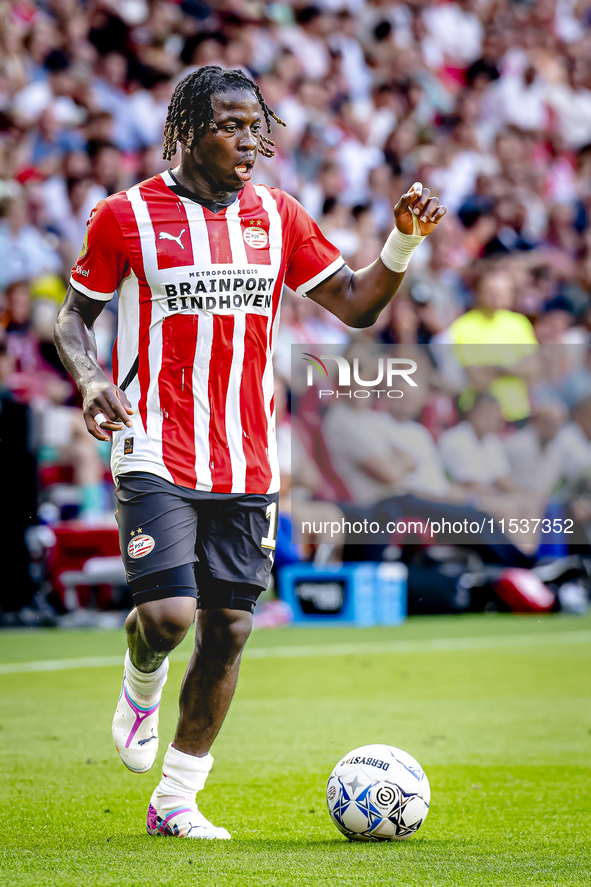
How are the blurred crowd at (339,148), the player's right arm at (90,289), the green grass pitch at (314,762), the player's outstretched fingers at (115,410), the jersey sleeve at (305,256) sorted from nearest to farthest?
the green grass pitch at (314,762), the player's outstretched fingers at (115,410), the player's right arm at (90,289), the jersey sleeve at (305,256), the blurred crowd at (339,148)

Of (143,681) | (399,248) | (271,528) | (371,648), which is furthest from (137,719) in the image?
(371,648)

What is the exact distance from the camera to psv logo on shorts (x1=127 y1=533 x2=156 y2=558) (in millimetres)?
3941

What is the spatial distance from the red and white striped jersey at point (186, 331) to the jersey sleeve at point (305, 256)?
0.21 m

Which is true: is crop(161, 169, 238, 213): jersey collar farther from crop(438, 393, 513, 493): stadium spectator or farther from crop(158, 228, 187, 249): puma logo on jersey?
crop(438, 393, 513, 493): stadium spectator

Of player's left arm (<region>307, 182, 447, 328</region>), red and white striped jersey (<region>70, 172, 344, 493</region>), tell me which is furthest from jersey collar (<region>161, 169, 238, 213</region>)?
player's left arm (<region>307, 182, 447, 328</region>)

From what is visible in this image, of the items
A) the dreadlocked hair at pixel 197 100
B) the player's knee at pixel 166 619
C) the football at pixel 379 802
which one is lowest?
the football at pixel 379 802

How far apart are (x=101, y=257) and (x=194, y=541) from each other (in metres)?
1.02

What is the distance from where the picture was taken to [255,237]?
14.0 ft

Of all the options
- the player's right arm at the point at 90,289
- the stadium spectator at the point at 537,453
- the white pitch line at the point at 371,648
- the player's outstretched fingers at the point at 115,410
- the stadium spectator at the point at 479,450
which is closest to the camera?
the player's outstretched fingers at the point at 115,410

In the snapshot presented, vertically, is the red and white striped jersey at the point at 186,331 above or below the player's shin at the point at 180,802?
above

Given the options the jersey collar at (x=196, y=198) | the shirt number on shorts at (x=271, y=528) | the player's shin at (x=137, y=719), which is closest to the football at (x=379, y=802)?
the player's shin at (x=137, y=719)

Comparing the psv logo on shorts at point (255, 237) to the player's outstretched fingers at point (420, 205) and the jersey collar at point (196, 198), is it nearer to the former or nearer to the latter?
the jersey collar at point (196, 198)

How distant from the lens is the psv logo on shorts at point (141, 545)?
394cm

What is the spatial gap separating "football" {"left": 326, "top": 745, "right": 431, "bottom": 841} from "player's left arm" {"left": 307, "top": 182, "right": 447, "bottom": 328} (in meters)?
1.57
